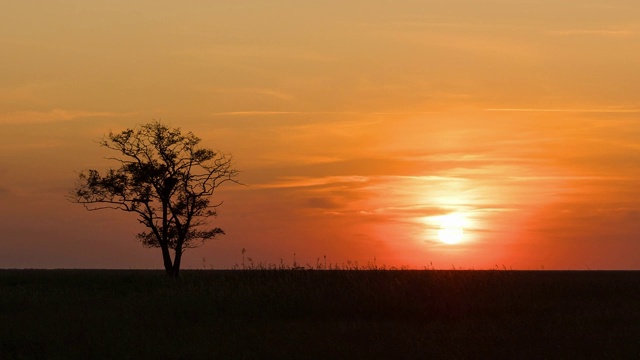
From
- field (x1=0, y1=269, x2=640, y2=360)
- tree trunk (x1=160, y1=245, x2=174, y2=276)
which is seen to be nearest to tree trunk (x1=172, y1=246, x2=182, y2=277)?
tree trunk (x1=160, y1=245, x2=174, y2=276)

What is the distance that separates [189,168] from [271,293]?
27431mm

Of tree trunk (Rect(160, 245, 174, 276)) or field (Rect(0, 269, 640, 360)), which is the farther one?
tree trunk (Rect(160, 245, 174, 276))

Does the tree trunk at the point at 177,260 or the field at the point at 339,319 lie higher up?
the tree trunk at the point at 177,260

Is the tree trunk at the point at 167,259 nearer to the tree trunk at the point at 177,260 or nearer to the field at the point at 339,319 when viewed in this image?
the tree trunk at the point at 177,260

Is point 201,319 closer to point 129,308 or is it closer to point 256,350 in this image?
point 129,308

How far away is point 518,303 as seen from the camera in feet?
96.1

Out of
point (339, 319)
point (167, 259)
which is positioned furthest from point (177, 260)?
point (339, 319)

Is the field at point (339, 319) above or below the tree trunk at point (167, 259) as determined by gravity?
below

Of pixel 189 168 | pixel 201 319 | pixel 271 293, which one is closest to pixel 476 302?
pixel 271 293

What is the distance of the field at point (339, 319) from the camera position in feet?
66.5

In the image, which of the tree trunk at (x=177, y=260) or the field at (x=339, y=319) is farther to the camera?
the tree trunk at (x=177, y=260)

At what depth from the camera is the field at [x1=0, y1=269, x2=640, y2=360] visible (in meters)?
20.3

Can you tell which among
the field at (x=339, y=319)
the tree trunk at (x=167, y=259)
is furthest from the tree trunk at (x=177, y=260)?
the field at (x=339, y=319)

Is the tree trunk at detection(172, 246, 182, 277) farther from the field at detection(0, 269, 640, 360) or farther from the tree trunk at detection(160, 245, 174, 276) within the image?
the field at detection(0, 269, 640, 360)
